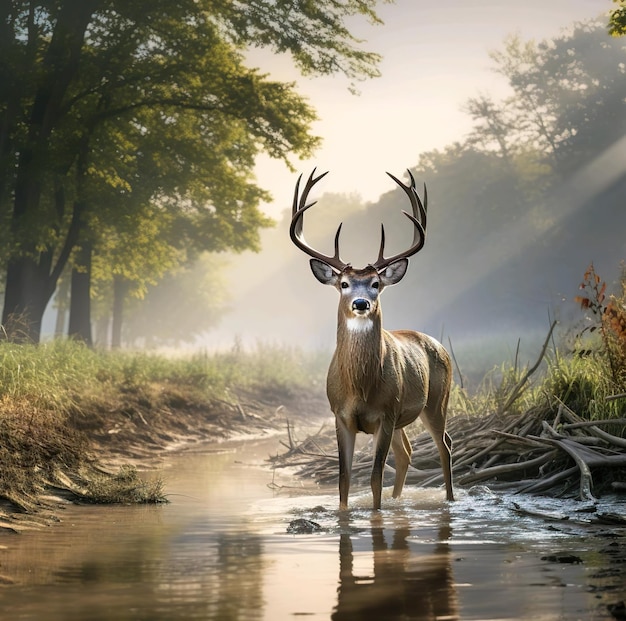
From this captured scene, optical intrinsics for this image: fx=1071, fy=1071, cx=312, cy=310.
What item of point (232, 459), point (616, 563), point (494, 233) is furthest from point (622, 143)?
point (616, 563)

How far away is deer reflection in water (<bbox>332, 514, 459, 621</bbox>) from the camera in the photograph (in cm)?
564

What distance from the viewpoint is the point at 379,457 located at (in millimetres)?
10164

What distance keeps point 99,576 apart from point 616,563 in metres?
3.32

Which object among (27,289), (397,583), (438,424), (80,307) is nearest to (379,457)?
(438,424)

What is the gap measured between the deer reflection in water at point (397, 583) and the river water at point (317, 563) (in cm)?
1

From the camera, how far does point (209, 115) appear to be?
28.7 metres

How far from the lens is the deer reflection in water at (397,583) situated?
564 cm

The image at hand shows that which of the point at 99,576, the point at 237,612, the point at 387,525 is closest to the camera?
the point at 237,612

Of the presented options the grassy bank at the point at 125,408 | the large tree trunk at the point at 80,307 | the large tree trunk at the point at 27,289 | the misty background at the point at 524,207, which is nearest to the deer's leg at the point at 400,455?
the grassy bank at the point at 125,408

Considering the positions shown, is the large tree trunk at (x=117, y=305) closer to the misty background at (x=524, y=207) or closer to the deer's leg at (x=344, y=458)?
the misty background at (x=524, y=207)

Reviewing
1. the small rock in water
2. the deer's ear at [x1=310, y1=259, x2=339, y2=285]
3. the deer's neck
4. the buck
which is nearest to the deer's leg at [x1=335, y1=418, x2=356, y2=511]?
the buck

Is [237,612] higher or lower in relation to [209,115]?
lower

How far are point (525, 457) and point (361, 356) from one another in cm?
339

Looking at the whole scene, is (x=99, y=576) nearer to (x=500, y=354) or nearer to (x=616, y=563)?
(x=616, y=563)
